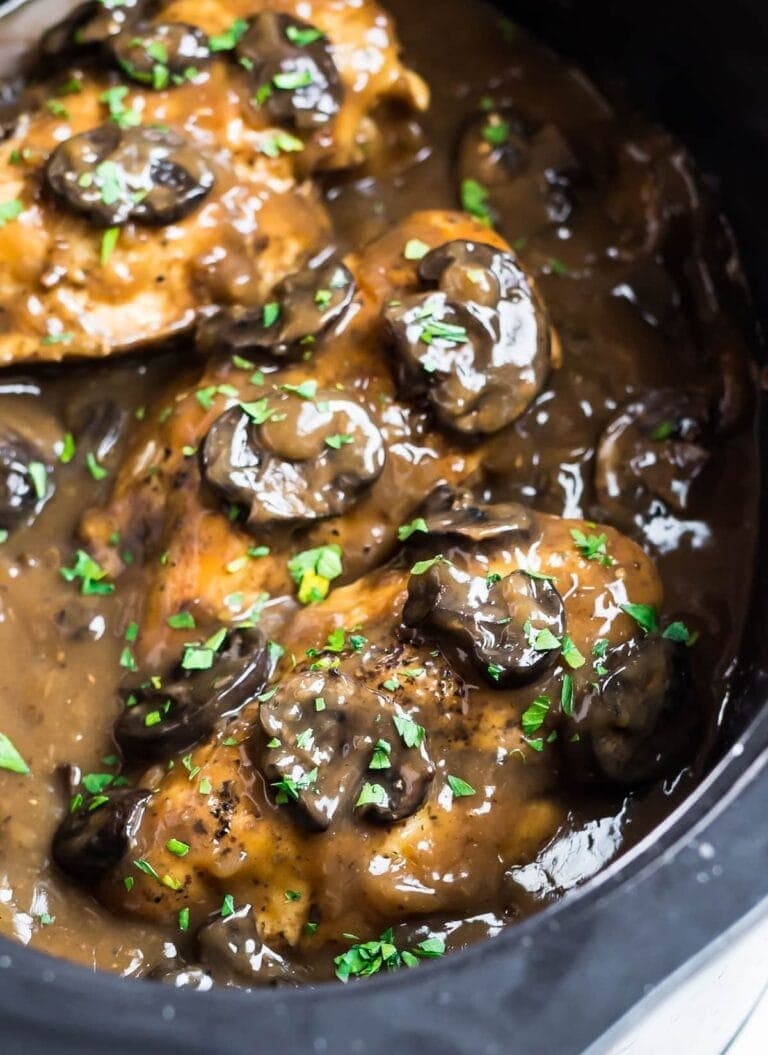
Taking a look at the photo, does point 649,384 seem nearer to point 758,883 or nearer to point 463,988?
point 758,883

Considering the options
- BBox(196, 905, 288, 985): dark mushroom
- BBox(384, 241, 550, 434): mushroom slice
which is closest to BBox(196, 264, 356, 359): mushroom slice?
BBox(384, 241, 550, 434): mushroom slice

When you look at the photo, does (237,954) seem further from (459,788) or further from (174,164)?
(174,164)

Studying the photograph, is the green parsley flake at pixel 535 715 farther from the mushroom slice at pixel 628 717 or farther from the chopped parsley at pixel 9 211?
the chopped parsley at pixel 9 211

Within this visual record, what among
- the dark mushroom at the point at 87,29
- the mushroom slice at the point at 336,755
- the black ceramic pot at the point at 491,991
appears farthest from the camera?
the dark mushroom at the point at 87,29

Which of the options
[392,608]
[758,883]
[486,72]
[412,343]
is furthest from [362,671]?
[486,72]

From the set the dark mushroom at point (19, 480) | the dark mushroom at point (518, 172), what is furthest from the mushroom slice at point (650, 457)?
the dark mushroom at point (19, 480)

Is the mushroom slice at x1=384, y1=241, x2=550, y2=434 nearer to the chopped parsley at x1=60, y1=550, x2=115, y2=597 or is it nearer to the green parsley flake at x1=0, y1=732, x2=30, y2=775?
the chopped parsley at x1=60, y1=550, x2=115, y2=597

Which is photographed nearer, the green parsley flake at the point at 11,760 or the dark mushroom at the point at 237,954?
the dark mushroom at the point at 237,954
